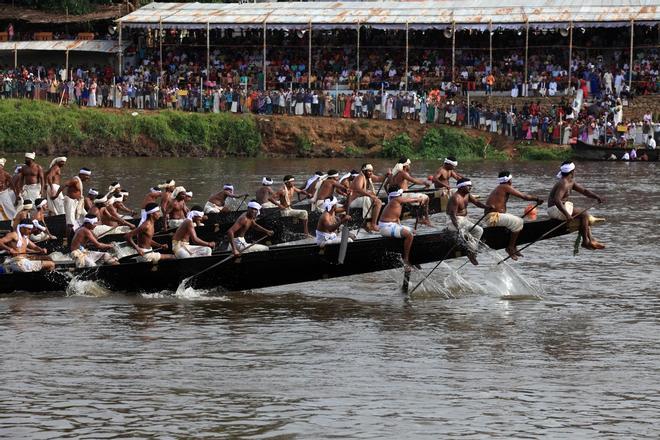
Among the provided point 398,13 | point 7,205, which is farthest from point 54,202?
point 398,13

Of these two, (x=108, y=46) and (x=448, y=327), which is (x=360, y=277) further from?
(x=108, y=46)

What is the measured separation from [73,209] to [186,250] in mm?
5329

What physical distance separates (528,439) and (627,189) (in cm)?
2729

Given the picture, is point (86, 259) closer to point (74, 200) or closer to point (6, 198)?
point (74, 200)

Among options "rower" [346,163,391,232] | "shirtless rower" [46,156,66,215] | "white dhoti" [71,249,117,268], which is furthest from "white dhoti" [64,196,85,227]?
"rower" [346,163,391,232]

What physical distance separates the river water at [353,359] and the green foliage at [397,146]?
24.8 meters

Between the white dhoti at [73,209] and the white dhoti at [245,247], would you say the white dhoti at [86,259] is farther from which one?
the white dhoti at [73,209]

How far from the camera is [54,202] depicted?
27359mm

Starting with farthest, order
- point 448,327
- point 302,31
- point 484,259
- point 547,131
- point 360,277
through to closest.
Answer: point 302,31, point 547,131, point 484,259, point 360,277, point 448,327

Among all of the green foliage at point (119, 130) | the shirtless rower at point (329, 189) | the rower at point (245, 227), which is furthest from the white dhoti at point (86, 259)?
the green foliage at point (119, 130)

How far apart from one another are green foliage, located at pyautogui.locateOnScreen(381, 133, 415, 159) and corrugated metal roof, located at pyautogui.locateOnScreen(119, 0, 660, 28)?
4.58 metres

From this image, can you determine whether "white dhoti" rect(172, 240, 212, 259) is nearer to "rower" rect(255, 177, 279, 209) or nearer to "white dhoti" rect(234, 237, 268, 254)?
"white dhoti" rect(234, 237, 268, 254)

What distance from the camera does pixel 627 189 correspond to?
4019 cm

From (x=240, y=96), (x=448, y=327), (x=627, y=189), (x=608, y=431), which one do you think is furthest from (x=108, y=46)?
(x=608, y=431)
